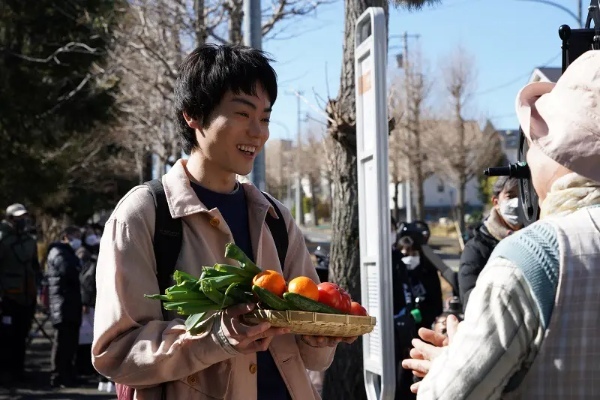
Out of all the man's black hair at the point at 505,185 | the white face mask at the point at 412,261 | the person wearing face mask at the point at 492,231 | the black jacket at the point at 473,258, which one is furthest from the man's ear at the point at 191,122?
the white face mask at the point at 412,261

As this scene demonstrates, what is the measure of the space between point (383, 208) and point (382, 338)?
736 mm

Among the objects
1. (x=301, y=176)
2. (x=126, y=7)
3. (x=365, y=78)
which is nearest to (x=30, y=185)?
(x=126, y=7)

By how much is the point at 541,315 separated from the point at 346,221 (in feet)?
17.6

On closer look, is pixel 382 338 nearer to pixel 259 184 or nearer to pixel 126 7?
pixel 259 184

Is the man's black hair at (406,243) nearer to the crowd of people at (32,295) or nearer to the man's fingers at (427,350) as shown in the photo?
the crowd of people at (32,295)

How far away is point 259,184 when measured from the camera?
A: 756 centimetres

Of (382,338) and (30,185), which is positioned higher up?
(30,185)

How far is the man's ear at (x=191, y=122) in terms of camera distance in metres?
3.01

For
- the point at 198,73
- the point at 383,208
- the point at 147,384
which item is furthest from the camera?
the point at 383,208

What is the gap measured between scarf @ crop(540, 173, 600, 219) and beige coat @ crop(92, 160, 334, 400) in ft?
3.51

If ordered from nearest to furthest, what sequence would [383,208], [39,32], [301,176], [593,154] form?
[593,154], [383,208], [39,32], [301,176]

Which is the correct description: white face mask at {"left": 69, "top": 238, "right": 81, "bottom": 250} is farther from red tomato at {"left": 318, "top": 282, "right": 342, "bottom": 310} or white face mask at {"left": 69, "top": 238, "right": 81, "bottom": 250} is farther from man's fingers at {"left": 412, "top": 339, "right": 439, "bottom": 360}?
man's fingers at {"left": 412, "top": 339, "right": 439, "bottom": 360}

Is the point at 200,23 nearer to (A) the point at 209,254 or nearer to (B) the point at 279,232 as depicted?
(B) the point at 279,232

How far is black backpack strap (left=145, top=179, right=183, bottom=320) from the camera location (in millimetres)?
2791
